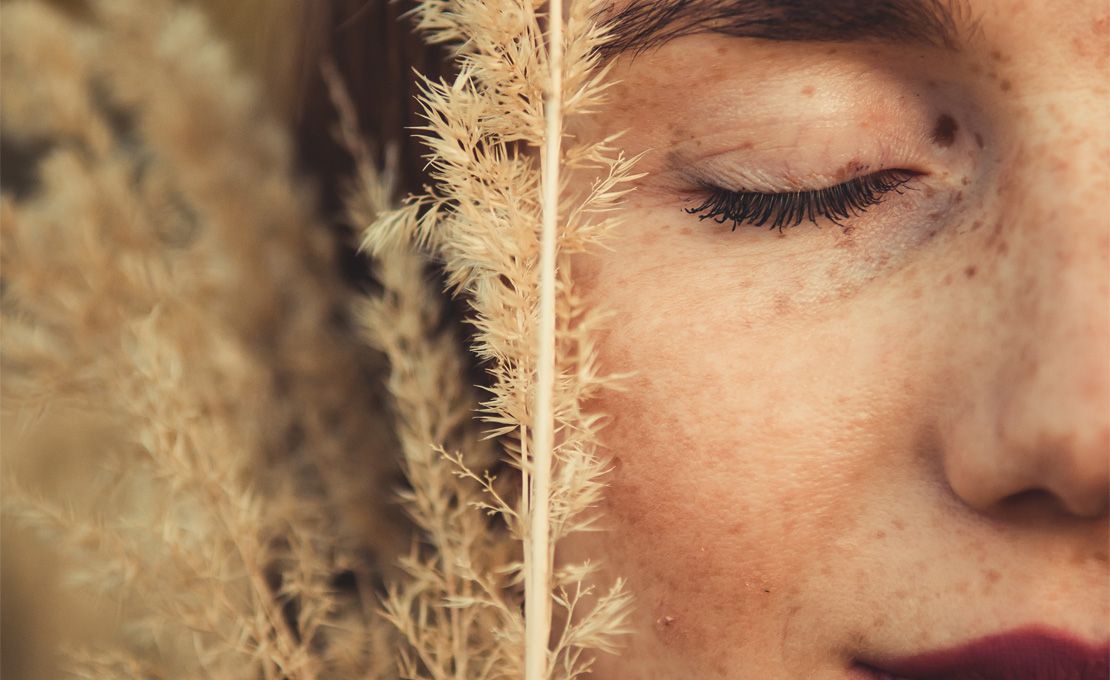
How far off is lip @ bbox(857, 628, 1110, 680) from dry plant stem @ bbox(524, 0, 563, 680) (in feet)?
1.20

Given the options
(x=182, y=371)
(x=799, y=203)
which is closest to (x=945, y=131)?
(x=799, y=203)

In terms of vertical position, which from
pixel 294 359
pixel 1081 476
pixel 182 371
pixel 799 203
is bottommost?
pixel 294 359

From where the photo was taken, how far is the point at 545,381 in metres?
0.82

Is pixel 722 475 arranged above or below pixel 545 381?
below

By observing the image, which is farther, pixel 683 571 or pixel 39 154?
pixel 39 154

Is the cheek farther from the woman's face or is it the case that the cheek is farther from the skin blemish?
the skin blemish

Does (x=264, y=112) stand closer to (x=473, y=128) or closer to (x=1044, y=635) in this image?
(x=473, y=128)

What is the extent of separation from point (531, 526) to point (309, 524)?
0.86 meters

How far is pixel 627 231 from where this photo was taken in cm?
108

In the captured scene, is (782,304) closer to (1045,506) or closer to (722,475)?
(722,475)

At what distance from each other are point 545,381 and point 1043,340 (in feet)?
1.38

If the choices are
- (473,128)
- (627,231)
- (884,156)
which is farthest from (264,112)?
(884,156)

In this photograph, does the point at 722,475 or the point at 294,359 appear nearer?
the point at 722,475

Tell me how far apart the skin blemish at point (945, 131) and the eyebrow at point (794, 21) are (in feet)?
0.24
